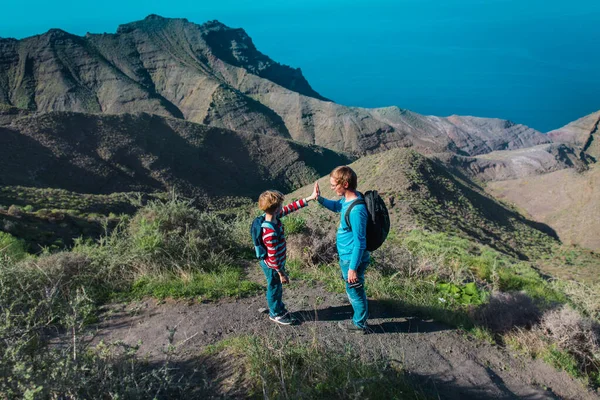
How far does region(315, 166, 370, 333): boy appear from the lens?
4.15m

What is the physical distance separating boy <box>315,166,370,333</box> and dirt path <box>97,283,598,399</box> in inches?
12.3

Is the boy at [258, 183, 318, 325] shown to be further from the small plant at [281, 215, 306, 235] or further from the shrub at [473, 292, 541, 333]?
the small plant at [281, 215, 306, 235]

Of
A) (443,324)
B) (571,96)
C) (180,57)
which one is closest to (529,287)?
(443,324)

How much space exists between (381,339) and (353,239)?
1127mm

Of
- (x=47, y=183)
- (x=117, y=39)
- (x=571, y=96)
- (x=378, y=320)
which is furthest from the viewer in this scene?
(x=571, y=96)

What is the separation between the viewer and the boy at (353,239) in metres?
4.15

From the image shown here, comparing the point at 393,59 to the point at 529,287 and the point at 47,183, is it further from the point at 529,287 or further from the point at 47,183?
the point at 529,287

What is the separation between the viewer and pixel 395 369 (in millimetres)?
4004

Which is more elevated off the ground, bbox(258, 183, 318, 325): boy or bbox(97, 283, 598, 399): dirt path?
bbox(258, 183, 318, 325): boy

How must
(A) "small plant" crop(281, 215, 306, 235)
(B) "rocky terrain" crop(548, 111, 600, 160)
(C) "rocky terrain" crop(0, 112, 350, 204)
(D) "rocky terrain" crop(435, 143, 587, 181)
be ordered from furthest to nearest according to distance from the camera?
1. (B) "rocky terrain" crop(548, 111, 600, 160)
2. (D) "rocky terrain" crop(435, 143, 587, 181)
3. (C) "rocky terrain" crop(0, 112, 350, 204)
4. (A) "small plant" crop(281, 215, 306, 235)

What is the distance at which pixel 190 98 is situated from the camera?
2461 inches

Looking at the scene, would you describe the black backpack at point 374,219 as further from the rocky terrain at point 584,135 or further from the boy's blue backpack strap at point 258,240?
the rocky terrain at point 584,135

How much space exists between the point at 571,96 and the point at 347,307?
117m

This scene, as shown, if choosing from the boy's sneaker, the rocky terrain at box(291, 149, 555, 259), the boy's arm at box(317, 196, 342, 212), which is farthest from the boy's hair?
the rocky terrain at box(291, 149, 555, 259)
